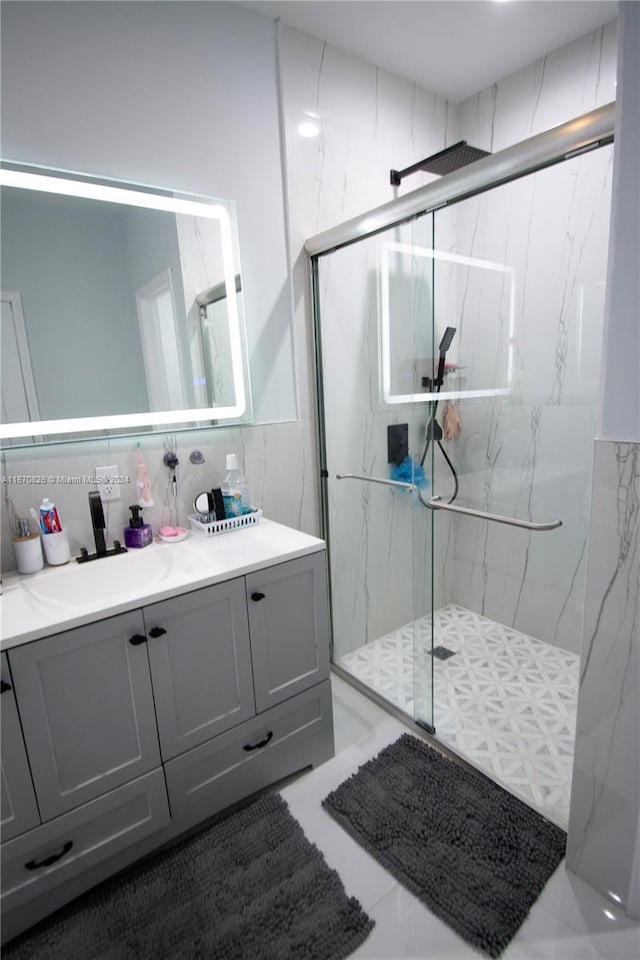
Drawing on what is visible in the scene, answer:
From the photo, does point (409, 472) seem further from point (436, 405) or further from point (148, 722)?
point (148, 722)

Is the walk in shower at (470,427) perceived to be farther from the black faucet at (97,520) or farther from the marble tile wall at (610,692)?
the black faucet at (97,520)

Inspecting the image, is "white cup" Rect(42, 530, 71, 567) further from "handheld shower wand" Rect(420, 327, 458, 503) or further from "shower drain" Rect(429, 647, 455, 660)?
"shower drain" Rect(429, 647, 455, 660)

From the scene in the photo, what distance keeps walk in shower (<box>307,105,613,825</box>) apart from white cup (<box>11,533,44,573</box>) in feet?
3.85

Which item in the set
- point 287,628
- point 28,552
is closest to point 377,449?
point 287,628

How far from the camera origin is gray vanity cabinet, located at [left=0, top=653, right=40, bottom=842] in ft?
3.40

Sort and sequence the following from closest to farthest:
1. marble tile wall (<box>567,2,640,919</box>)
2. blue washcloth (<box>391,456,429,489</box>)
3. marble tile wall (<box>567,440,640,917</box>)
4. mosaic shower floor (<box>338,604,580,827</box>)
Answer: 1. marble tile wall (<box>567,2,640,919</box>)
2. marble tile wall (<box>567,440,640,917</box>)
3. mosaic shower floor (<box>338,604,580,827</box>)
4. blue washcloth (<box>391,456,429,489</box>)

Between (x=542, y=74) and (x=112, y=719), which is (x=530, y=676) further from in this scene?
(x=542, y=74)

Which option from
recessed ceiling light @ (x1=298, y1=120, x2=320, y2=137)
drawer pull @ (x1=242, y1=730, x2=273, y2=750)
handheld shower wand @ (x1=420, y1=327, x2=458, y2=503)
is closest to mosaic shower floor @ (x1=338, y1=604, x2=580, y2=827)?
drawer pull @ (x1=242, y1=730, x2=273, y2=750)

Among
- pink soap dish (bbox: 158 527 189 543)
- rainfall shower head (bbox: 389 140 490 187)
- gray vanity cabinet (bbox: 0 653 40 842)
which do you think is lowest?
gray vanity cabinet (bbox: 0 653 40 842)

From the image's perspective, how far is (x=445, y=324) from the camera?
195 cm

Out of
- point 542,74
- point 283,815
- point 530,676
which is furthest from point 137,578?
point 542,74

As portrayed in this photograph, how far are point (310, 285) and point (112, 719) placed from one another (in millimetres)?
1746

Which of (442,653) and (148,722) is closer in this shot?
(148,722)

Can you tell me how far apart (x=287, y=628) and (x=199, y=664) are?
30 cm
